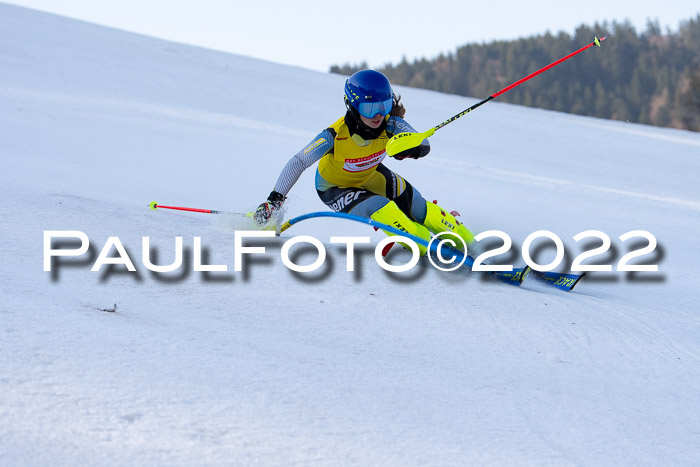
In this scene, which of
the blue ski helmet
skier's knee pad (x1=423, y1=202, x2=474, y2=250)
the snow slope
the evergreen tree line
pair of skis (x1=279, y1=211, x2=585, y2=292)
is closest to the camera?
the snow slope

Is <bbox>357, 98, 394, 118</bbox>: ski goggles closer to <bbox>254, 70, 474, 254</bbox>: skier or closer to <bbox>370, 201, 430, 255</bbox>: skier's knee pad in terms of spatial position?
<bbox>254, 70, 474, 254</bbox>: skier

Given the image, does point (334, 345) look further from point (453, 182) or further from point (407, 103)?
point (407, 103)

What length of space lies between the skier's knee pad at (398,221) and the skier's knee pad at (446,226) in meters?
0.18

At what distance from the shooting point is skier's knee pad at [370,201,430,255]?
3.94 m

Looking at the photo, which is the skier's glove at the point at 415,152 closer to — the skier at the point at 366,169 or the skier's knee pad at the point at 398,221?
the skier at the point at 366,169

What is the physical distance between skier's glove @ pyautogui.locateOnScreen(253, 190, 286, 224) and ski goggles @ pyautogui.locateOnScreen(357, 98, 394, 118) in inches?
28.3

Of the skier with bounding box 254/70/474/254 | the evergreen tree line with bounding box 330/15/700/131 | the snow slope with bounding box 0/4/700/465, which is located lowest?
the snow slope with bounding box 0/4/700/465

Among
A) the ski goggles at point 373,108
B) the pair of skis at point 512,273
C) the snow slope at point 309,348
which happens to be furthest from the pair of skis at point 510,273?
the ski goggles at point 373,108

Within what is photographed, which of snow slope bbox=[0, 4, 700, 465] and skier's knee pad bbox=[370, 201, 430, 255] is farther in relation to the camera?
skier's knee pad bbox=[370, 201, 430, 255]

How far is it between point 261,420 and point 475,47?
7579 cm

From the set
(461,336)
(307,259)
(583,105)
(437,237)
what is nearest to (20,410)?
(461,336)

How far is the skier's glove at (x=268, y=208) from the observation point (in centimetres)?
422

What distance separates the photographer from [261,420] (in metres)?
1.72

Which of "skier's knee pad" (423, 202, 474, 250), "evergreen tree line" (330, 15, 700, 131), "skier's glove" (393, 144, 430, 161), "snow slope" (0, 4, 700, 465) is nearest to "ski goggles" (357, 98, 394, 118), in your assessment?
"skier's glove" (393, 144, 430, 161)
